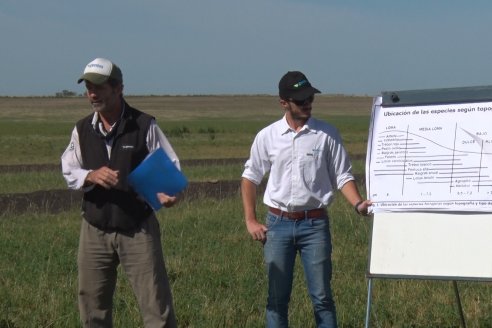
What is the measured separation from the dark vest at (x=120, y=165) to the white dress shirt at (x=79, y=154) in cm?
3

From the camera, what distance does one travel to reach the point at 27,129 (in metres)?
67.3

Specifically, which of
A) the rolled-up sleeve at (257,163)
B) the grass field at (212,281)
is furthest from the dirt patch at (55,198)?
the rolled-up sleeve at (257,163)

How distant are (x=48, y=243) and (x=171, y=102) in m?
109

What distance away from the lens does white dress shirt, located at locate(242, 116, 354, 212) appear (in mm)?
5598

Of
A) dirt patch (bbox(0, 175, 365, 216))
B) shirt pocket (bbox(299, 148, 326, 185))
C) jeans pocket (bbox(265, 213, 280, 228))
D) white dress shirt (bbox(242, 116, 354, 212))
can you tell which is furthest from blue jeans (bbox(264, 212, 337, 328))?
dirt patch (bbox(0, 175, 365, 216))

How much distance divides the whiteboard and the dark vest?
1.39 m

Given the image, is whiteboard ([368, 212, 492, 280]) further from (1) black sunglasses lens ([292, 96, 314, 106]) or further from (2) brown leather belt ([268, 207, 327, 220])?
(1) black sunglasses lens ([292, 96, 314, 106])

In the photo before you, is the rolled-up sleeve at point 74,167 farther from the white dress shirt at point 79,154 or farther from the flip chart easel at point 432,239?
the flip chart easel at point 432,239

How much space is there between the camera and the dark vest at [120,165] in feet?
17.3

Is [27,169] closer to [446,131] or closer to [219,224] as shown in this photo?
[219,224]

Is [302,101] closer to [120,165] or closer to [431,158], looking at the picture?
[431,158]

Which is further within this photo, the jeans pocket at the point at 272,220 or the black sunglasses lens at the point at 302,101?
the jeans pocket at the point at 272,220

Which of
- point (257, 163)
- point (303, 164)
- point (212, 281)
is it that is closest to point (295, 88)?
point (303, 164)

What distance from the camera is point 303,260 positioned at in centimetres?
566
